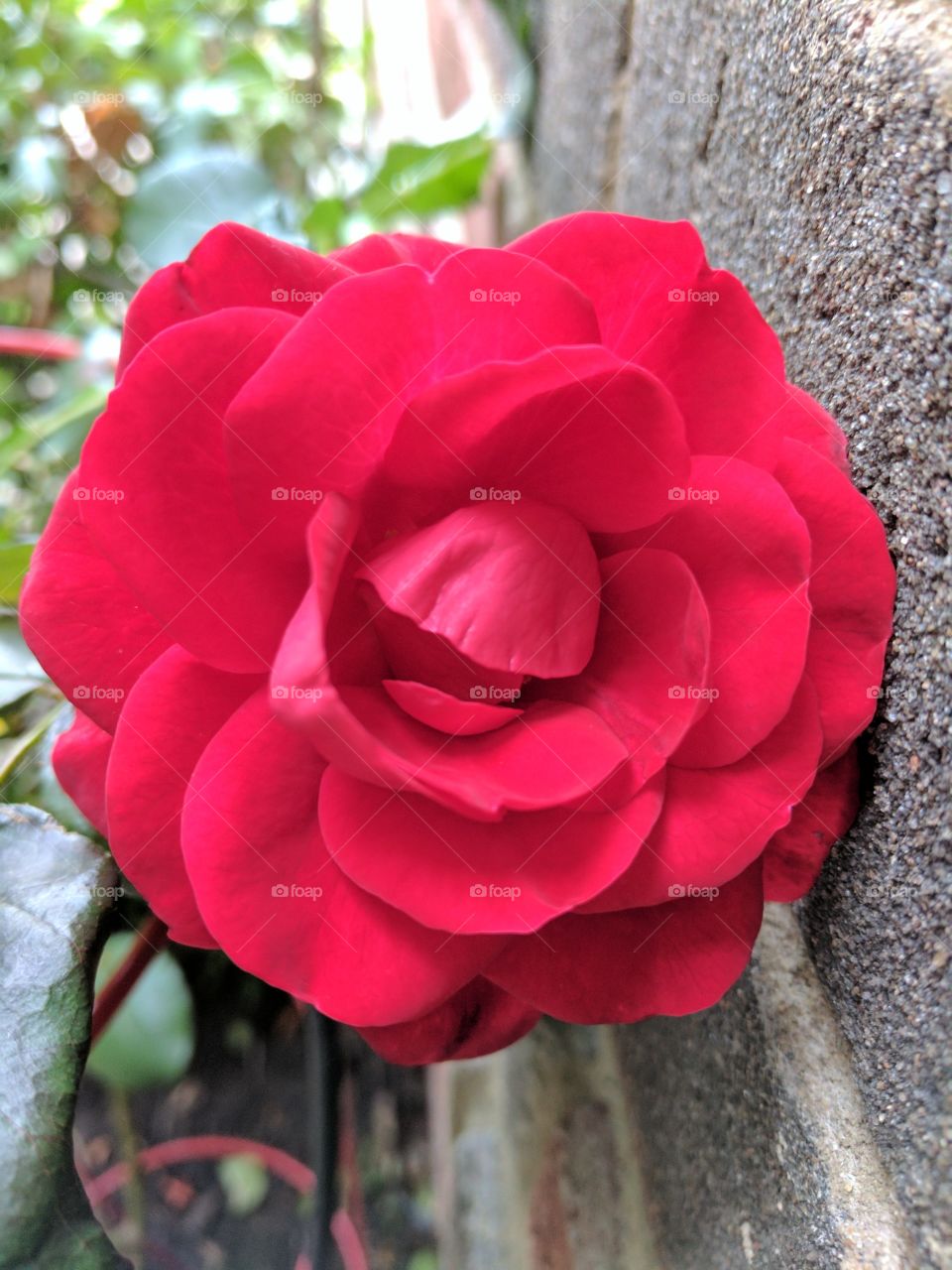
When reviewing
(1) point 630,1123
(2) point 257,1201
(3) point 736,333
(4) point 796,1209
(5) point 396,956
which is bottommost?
(2) point 257,1201

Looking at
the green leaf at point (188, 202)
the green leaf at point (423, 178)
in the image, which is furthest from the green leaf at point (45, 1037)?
the green leaf at point (423, 178)

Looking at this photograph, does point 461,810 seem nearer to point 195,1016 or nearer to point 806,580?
point 806,580

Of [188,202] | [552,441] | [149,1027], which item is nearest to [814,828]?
[552,441]

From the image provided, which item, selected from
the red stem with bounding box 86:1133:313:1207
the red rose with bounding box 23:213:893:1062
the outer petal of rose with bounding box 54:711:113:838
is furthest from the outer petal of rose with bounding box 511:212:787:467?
the red stem with bounding box 86:1133:313:1207

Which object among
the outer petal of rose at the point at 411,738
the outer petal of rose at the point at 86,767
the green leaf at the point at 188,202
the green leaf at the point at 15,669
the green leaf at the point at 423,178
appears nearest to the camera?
the outer petal of rose at the point at 411,738

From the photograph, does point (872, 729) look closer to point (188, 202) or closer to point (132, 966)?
point (132, 966)

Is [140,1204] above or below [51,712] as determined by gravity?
below

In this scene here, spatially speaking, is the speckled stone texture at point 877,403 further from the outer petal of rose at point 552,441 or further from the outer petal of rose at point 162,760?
the outer petal of rose at point 162,760

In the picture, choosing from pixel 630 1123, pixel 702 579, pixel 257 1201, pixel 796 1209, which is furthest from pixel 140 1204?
pixel 702 579
